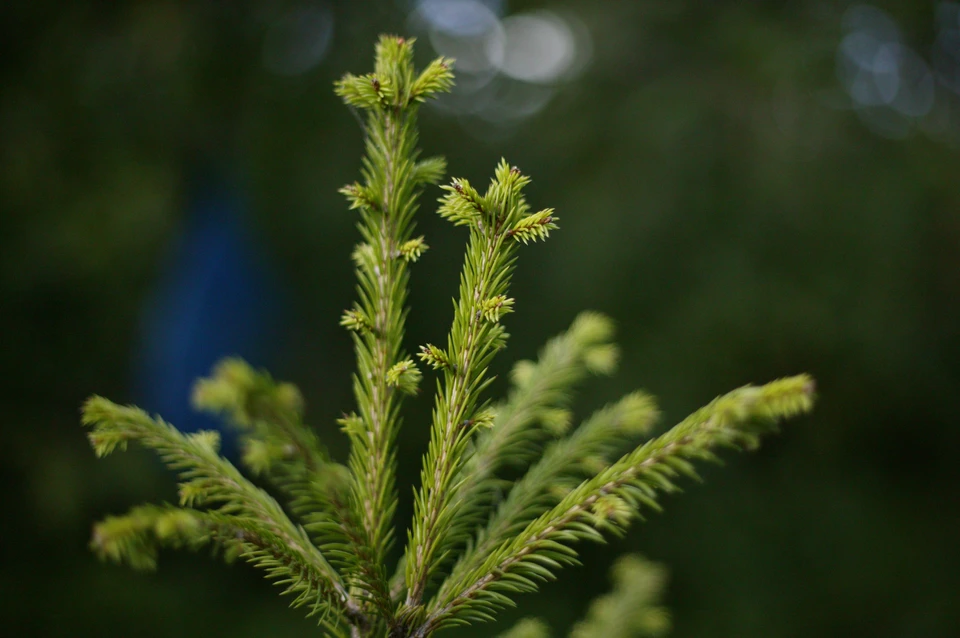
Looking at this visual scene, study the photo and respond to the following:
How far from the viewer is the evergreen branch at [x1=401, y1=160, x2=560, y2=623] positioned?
551mm

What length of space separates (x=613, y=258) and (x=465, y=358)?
1980mm

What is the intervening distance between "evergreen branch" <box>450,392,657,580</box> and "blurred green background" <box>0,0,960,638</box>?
168 centimetres

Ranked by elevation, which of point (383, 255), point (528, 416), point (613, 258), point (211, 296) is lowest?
point (528, 416)

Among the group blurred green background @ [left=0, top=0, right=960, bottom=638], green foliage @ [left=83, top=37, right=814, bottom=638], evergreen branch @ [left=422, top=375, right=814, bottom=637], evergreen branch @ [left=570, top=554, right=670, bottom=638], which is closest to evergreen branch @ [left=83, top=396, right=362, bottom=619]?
Answer: green foliage @ [left=83, top=37, right=814, bottom=638]

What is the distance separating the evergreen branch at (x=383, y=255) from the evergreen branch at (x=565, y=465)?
0.44 ft

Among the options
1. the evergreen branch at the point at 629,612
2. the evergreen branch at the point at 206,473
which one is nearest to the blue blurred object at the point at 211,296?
the evergreen branch at the point at 629,612

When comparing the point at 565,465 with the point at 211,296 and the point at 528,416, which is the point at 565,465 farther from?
the point at 211,296

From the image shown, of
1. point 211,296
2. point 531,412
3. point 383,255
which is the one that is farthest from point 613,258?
point 383,255

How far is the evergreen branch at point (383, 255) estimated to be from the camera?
0.60 m

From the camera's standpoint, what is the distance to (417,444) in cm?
270

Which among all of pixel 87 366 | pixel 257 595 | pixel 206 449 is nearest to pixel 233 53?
pixel 87 366

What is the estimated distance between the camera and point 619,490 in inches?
22.0

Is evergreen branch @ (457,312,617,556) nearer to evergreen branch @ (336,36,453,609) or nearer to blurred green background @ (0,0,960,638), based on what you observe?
evergreen branch @ (336,36,453,609)

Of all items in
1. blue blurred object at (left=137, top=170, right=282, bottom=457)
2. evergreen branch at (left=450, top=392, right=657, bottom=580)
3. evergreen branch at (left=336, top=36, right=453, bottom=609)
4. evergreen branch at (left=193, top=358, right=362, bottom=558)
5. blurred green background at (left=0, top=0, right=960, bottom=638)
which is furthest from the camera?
blue blurred object at (left=137, top=170, right=282, bottom=457)
